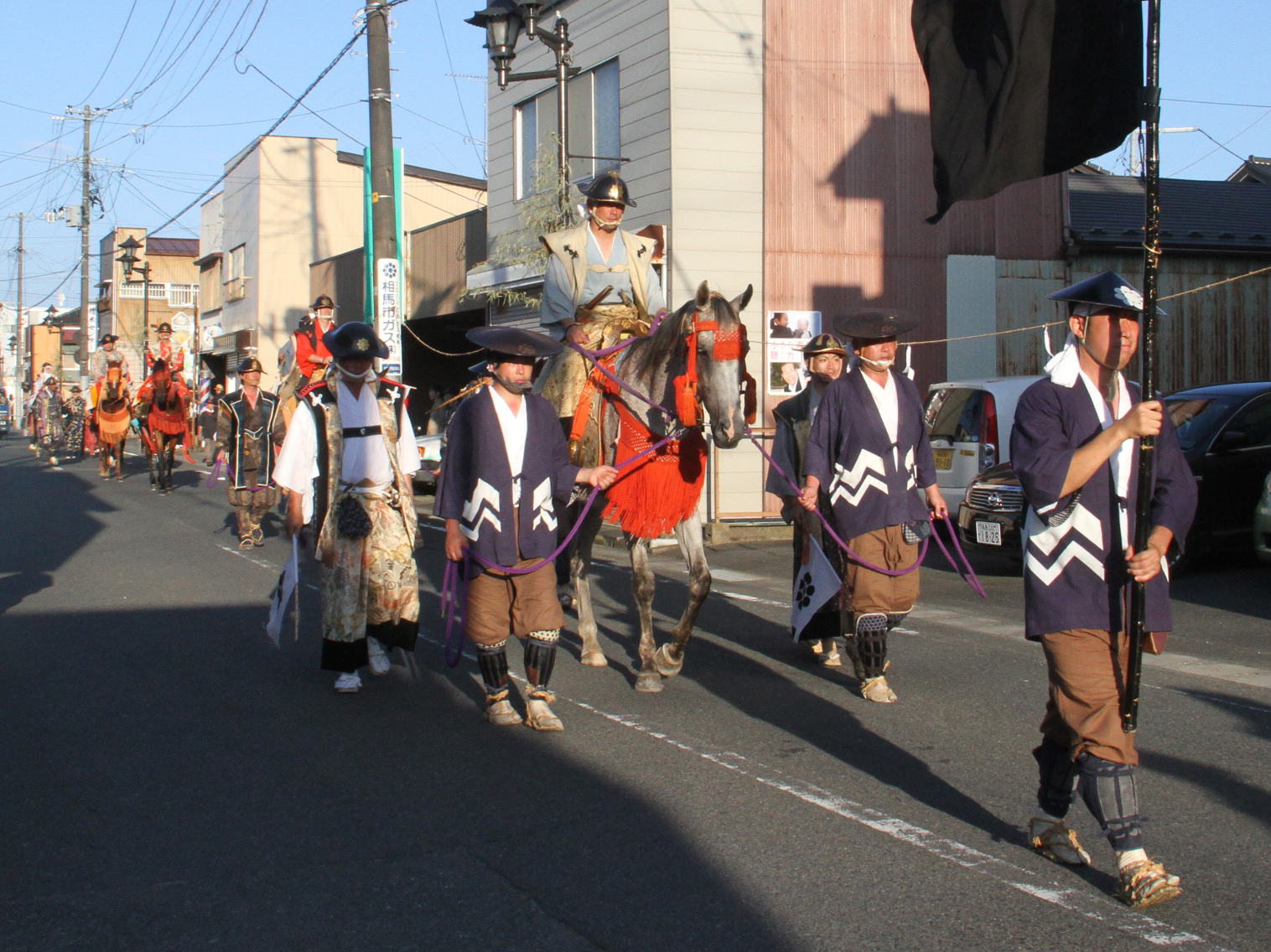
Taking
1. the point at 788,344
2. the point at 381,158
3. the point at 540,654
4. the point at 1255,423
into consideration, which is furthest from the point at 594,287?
the point at 788,344

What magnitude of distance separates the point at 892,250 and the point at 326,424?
39.2 ft

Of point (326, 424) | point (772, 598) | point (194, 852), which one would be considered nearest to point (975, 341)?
point (772, 598)

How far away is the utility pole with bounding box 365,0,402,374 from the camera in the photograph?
14930 millimetres

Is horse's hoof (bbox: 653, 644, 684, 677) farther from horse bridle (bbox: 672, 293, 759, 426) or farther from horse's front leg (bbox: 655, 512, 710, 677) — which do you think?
horse bridle (bbox: 672, 293, 759, 426)

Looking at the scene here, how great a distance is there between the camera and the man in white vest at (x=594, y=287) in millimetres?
7742

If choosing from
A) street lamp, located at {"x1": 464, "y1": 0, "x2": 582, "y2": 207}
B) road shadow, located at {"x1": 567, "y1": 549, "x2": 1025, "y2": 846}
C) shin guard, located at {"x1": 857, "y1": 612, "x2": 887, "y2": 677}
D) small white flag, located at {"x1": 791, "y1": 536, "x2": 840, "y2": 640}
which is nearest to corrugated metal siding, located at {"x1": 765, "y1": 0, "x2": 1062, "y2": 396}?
street lamp, located at {"x1": 464, "y1": 0, "x2": 582, "y2": 207}

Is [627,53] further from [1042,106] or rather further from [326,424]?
[1042,106]

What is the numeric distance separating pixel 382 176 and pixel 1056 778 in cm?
1241

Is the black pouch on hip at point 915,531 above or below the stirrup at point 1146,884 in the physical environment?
→ above

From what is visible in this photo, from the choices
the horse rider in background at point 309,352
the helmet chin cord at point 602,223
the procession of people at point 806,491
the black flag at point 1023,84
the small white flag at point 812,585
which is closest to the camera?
the procession of people at point 806,491

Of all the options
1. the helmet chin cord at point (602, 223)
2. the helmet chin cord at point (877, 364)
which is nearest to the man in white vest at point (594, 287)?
the helmet chin cord at point (602, 223)

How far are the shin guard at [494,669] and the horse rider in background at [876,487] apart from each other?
182cm

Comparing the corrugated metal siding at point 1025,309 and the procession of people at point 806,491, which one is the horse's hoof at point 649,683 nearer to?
the procession of people at point 806,491

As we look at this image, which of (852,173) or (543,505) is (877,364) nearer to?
(543,505)
